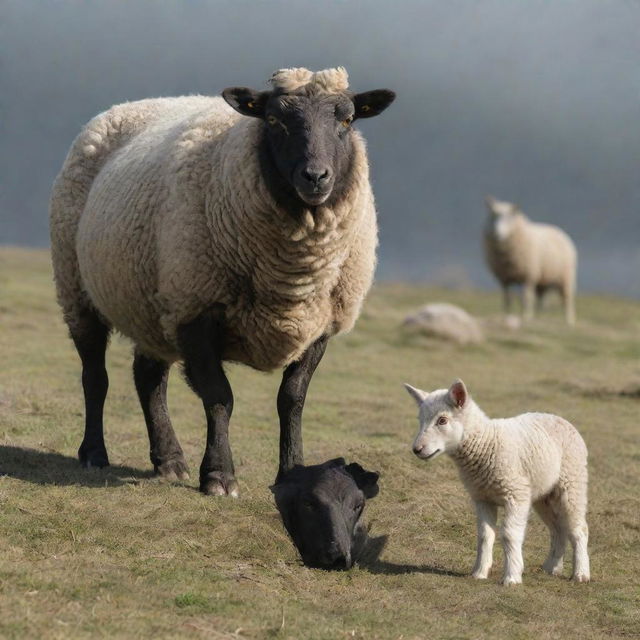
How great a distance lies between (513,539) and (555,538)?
795mm

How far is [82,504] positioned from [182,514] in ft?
2.55

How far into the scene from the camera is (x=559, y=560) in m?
8.57

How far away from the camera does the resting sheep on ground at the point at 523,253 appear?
36.5m

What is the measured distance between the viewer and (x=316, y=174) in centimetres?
823

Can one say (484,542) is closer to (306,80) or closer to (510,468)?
(510,468)

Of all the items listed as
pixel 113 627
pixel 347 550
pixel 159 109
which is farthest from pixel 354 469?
pixel 159 109

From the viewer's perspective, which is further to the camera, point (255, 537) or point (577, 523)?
point (577, 523)

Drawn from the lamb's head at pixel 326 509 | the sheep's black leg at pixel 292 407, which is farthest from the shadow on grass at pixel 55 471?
the lamb's head at pixel 326 509

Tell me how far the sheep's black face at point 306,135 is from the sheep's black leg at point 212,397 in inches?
51.7

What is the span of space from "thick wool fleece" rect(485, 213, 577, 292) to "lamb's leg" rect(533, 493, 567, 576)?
28.1 metres

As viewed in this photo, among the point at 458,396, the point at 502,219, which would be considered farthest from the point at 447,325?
the point at 458,396

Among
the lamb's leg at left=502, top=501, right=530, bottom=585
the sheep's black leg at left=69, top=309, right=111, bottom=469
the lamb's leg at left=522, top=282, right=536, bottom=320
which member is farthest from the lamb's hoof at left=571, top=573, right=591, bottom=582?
the lamb's leg at left=522, top=282, right=536, bottom=320

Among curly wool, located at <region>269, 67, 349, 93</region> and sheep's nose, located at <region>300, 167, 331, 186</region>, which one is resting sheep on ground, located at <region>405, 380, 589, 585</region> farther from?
curly wool, located at <region>269, 67, 349, 93</region>

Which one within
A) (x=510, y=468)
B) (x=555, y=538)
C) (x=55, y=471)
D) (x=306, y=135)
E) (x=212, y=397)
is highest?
(x=306, y=135)
